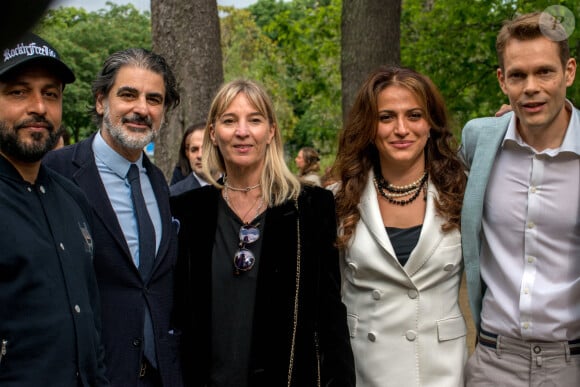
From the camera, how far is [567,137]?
3.27 meters

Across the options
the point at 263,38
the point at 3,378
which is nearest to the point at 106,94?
the point at 3,378

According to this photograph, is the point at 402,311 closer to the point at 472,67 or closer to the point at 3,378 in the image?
the point at 3,378

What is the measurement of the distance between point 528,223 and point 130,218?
181 centimetres

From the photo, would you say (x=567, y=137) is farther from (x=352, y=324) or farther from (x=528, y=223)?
(x=352, y=324)

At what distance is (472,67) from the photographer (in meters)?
14.1

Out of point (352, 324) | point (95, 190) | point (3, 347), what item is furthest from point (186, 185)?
point (3, 347)

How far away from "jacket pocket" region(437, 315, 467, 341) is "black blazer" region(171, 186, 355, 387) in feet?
1.60

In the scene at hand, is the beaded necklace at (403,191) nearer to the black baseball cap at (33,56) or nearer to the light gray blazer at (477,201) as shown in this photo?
the light gray blazer at (477,201)

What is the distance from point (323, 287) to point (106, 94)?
56.0 inches

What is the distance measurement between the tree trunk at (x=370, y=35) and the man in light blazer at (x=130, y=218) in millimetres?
6284

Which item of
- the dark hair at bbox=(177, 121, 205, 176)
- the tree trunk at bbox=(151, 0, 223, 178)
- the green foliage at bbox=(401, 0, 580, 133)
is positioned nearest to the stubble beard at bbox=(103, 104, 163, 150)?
the dark hair at bbox=(177, 121, 205, 176)

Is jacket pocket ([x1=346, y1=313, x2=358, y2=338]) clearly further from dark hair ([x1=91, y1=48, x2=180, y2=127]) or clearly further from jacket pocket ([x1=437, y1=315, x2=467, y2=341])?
dark hair ([x1=91, y1=48, x2=180, y2=127])

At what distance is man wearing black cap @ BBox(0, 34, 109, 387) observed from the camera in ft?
7.54

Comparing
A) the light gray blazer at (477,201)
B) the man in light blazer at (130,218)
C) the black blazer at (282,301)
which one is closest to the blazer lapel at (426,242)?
the light gray blazer at (477,201)
